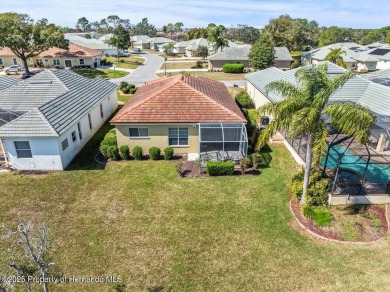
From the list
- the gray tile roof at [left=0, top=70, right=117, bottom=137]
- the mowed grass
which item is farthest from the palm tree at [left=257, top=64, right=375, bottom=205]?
the mowed grass

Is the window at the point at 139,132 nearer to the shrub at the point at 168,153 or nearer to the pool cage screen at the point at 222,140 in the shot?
the shrub at the point at 168,153

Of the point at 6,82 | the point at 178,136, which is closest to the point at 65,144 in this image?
the point at 178,136

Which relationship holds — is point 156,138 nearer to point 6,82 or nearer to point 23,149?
point 23,149

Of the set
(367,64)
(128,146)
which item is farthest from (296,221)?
(367,64)

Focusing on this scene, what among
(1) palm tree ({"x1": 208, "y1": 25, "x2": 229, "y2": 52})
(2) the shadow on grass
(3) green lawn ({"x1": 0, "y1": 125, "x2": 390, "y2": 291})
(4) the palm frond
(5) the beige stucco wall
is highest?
(1) palm tree ({"x1": 208, "y1": 25, "x2": 229, "y2": 52})

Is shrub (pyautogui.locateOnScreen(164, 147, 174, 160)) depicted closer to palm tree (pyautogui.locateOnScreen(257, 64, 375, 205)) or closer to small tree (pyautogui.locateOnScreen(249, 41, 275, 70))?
palm tree (pyautogui.locateOnScreen(257, 64, 375, 205))

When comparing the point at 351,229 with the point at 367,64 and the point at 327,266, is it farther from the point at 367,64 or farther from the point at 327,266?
the point at 367,64

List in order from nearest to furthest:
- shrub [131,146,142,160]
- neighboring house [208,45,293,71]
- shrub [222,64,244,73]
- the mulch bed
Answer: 1. the mulch bed
2. shrub [131,146,142,160]
3. shrub [222,64,244,73]
4. neighboring house [208,45,293,71]
